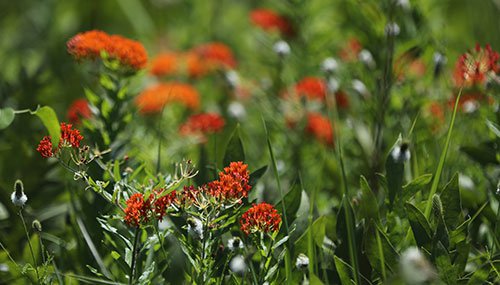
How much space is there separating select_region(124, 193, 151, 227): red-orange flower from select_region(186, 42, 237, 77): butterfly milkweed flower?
39.5 inches

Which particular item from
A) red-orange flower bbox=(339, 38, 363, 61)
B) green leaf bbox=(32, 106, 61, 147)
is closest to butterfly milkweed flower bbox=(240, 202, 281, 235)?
green leaf bbox=(32, 106, 61, 147)

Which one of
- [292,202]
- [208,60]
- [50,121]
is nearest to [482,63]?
[292,202]

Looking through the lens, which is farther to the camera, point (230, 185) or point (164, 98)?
point (164, 98)

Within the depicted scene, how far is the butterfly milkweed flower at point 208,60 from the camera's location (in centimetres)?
194

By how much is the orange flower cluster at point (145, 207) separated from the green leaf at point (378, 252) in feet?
0.95

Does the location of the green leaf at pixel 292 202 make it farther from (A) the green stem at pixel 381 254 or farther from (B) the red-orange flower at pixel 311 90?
(B) the red-orange flower at pixel 311 90

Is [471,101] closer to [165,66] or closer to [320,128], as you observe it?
[320,128]

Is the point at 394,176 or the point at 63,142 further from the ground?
the point at 63,142

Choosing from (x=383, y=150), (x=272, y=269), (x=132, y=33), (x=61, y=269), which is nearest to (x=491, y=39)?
(x=383, y=150)

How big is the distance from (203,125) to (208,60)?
450 mm

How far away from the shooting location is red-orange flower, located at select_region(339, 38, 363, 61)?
1.79 m

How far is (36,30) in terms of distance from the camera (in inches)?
106

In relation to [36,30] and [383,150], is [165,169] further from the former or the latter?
[36,30]

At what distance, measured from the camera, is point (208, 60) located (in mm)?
1980
